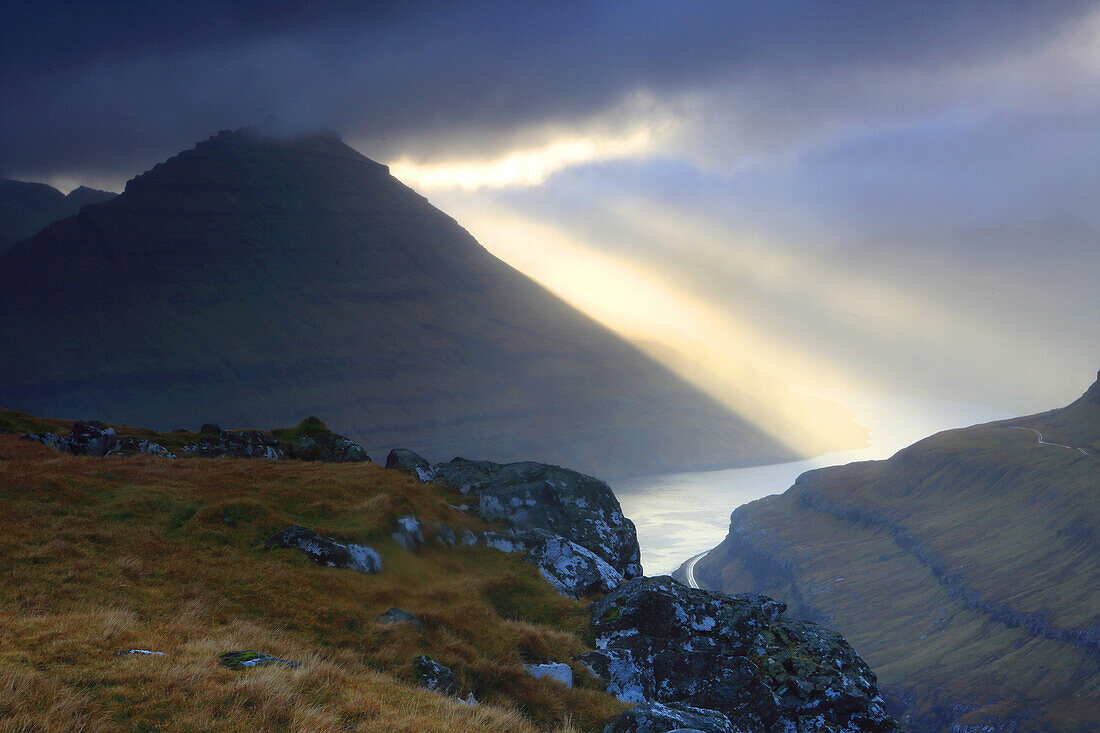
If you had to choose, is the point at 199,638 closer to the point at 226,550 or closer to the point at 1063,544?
the point at 226,550

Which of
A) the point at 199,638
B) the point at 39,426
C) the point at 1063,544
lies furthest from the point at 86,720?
the point at 1063,544

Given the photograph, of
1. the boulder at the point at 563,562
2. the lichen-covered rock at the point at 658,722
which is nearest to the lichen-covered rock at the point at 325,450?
the boulder at the point at 563,562

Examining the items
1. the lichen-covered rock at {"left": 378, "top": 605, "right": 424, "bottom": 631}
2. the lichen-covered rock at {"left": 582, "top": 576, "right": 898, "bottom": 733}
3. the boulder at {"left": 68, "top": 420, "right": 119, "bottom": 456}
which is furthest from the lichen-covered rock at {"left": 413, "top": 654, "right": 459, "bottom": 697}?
the boulder at {"left": 68, "top": 420, "right": 119, "bottom": 456}

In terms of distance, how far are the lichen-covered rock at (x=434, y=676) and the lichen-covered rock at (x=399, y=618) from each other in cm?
214

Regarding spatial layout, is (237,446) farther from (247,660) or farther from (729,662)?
(729,662)

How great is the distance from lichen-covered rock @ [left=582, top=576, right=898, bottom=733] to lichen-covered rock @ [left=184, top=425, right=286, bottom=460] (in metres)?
25.6

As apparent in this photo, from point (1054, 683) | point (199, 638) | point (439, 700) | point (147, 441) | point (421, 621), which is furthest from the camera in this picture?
point (1054, 683)

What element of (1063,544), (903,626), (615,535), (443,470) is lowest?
(903,626)

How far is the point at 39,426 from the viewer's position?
1566 inches

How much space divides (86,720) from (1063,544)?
196m

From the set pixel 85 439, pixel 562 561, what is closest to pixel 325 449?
pixel 85 439

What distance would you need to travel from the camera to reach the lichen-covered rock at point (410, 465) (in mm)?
39719

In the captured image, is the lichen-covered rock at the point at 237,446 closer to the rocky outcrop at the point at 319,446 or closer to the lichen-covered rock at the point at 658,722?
the rocky outcrop at the point at 319,446

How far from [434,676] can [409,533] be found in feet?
34.4
